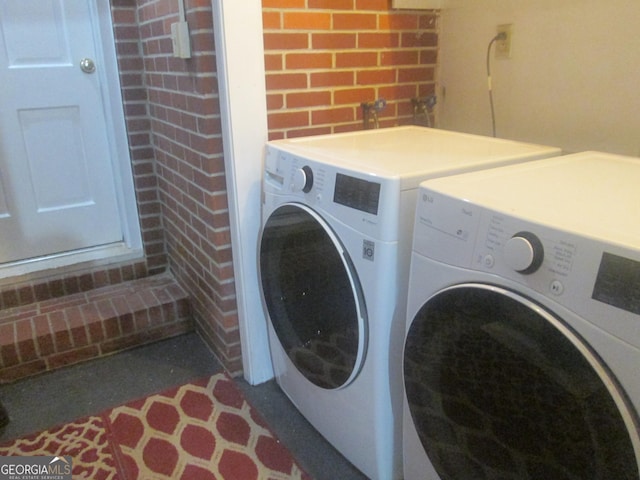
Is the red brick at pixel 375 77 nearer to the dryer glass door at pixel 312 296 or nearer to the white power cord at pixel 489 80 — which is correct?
the white power cord at pixel 489 80

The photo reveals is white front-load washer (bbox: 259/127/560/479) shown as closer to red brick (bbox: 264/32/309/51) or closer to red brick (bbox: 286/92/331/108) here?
red brick (bbox: 286/92/331/108)

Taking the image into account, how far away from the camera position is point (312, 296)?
4.48 ft

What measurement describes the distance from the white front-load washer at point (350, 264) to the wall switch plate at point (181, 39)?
40 cm

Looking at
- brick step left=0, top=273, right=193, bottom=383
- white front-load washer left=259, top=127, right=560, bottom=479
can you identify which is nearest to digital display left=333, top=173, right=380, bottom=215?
white front-load washer left=259, top=127, right=560, bottom=479

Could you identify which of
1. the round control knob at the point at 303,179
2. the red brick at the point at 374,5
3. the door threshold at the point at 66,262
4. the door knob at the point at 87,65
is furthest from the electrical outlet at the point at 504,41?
the door threshold at the point at 66,262

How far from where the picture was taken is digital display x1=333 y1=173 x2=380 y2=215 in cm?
109

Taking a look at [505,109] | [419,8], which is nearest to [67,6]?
[419,8]

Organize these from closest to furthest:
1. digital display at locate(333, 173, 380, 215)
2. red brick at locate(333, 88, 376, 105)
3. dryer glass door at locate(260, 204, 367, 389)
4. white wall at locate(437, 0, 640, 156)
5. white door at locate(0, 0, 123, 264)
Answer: digital display at locate(333, 173, 380, 215)
dryer glass door at locate(260, 204, 367, 389)
white wall at locate(437, 0, 640, 156)
red brick at locate(333, 88, 376, 105)
white door at locate(0, 0, 123, 264)

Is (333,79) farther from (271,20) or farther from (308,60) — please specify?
Answer: (271,20)

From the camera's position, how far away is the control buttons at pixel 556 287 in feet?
2.43

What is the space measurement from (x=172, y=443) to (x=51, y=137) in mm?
1400

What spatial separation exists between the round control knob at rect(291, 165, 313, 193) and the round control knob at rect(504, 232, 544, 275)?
598mm

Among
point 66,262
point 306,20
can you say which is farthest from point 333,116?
point 66,262

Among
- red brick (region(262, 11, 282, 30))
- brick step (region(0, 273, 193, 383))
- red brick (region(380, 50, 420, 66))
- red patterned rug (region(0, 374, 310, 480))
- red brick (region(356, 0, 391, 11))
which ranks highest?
red brick (region(356, 0, 391, 11))
